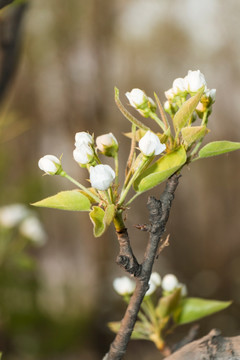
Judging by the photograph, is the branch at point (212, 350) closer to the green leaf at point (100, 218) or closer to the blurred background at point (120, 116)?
the green leaf at point (100, 218)

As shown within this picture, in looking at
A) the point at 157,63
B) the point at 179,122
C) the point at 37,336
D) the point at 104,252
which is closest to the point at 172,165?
the point at 179,122

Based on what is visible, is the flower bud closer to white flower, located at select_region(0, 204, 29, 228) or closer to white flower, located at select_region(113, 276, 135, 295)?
white flower, located at select_region(113, 276, 135, 295)

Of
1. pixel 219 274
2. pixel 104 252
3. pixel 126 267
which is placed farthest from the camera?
pixel 219 274

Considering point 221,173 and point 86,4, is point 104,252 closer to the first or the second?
point 221,173

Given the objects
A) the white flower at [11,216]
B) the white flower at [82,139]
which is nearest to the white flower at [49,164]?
the white flower at [82,139]

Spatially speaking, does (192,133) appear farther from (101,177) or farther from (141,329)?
(141,329)
